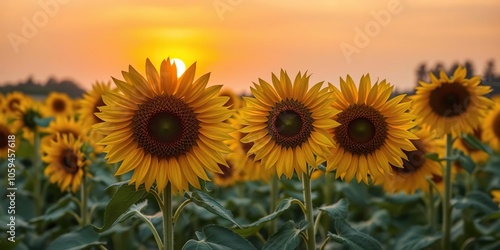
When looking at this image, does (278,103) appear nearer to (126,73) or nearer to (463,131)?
(126,73)

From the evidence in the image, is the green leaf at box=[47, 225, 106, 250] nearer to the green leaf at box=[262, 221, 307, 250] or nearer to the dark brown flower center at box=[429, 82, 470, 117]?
the green leaf at box=[262, 221, 307, 250]

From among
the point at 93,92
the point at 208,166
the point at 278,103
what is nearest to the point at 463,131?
the point at 278,103

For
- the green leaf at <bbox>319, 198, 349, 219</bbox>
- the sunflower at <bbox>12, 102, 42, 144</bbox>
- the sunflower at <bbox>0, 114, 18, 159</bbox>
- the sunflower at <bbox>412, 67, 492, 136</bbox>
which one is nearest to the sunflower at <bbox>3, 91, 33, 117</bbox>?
the sunflower at <bbox>0, 114, 18, 159</bbox>

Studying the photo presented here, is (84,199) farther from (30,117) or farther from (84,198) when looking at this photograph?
(30,117)

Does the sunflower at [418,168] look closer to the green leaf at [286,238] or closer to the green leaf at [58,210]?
the green leaf at [286,238]

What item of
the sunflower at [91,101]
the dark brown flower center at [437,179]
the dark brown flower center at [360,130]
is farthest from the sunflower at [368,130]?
the sunflower at [91,101]
